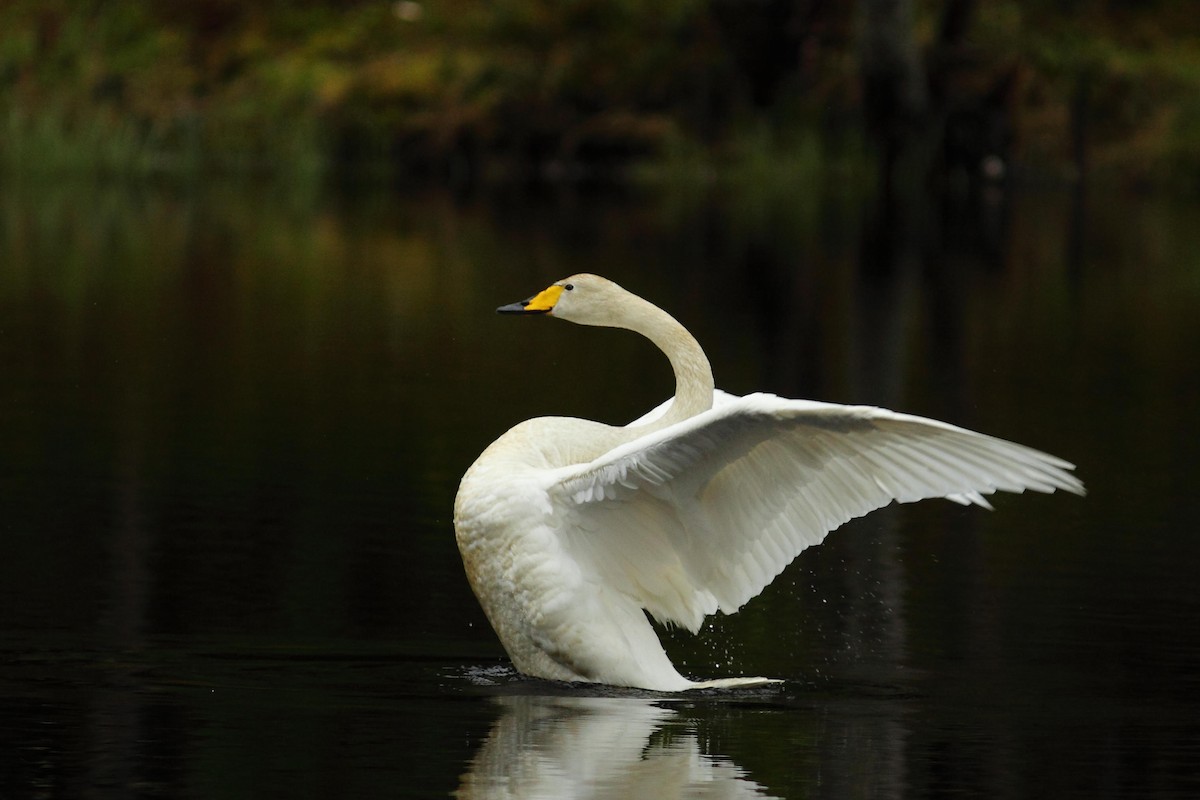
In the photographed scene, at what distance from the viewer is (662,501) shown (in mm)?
6898

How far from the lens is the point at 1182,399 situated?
13664mm

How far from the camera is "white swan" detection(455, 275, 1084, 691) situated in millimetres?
6383

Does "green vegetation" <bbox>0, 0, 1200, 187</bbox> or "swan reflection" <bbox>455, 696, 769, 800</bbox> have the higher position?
"green vegetation" <bbox>0, 0, 1200, 187</bbox>

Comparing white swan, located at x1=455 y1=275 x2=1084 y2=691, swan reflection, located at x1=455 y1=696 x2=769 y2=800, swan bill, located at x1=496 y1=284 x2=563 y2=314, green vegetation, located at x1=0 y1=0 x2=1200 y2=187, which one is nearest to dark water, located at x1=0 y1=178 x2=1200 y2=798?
swan reflection, located at x1=455 y1=696 x2=769 y2=800

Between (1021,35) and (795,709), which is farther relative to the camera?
(1021,35)

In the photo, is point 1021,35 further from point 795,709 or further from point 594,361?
point 795,709

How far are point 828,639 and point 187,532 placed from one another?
272 cm

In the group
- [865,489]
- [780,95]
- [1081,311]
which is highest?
[780,95]

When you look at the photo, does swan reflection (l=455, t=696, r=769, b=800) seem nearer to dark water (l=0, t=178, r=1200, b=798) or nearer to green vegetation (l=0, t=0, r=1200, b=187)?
dark water (l=0, t=178, r=1200, b=798)

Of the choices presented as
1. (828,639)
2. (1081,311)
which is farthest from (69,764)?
(1081,311)

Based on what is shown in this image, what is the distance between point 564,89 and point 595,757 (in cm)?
3320

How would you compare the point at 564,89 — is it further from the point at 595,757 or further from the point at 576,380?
the point at 595,757

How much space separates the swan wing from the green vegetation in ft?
84.4

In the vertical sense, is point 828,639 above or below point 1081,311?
below
